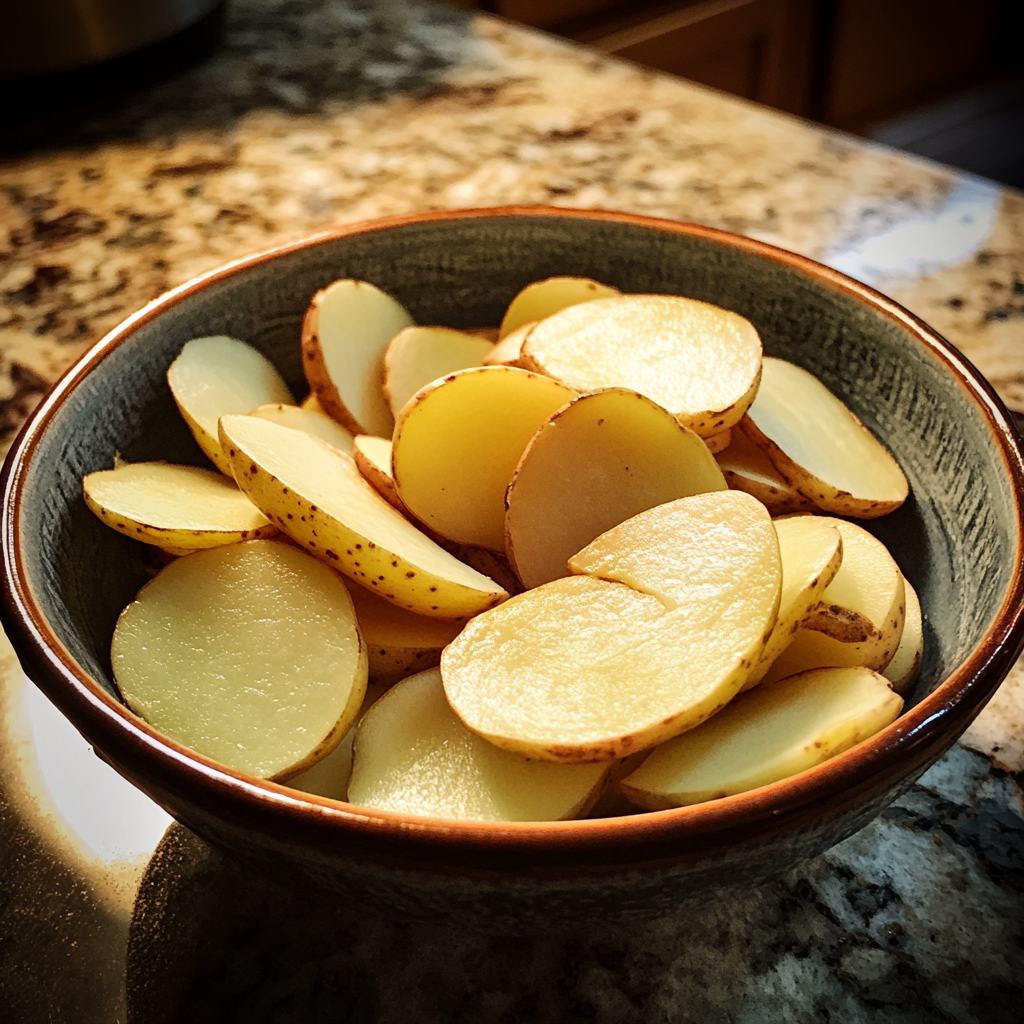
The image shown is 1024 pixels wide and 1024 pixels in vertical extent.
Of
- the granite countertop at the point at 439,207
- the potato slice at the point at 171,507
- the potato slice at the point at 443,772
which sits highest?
the potato slice at the point at 171,507

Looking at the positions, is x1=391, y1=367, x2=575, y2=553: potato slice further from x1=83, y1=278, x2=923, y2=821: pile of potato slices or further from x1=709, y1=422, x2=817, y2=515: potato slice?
x1=709, y1=422, x2=817, y2=515: potato slice

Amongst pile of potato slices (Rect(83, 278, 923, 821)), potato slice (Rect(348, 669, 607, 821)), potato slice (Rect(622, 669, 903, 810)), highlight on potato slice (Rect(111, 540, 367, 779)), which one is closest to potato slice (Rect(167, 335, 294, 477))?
pile of potato slices (Rect(83, 278, 923, 821))

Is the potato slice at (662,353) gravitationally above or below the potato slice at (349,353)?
above

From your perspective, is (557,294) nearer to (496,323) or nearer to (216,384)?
(496,323)

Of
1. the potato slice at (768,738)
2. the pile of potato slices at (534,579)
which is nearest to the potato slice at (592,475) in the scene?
the pile of potato slices at (534,579)

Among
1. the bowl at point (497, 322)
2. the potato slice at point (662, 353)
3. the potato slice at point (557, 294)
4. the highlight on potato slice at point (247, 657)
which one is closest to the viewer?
the bowl at point (497, 322)

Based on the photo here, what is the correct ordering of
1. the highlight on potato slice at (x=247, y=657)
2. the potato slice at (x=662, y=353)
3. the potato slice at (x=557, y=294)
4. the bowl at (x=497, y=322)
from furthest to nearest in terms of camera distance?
the potato slice at (x=557, y=294) < the potato slice at (x=662, y=353) < the highlight on potato slice at (x=247, y=657) < the bowl at (x=497, y=322)

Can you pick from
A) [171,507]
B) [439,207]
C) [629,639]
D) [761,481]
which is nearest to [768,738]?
[629,639]

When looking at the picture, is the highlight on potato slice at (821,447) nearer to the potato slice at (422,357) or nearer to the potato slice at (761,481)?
the potato slice at (761,481)
